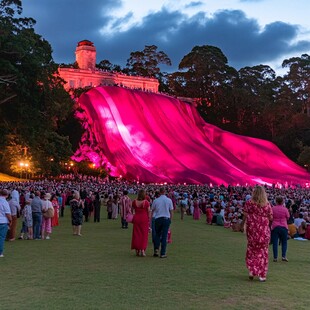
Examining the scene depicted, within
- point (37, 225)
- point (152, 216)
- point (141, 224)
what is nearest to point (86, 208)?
point (37, 225)

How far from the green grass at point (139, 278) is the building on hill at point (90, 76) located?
50.8 metres

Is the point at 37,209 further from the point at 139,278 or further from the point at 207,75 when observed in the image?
the point at 207,75

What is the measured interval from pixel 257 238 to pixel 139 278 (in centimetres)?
176

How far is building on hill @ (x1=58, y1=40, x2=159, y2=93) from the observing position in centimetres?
6125

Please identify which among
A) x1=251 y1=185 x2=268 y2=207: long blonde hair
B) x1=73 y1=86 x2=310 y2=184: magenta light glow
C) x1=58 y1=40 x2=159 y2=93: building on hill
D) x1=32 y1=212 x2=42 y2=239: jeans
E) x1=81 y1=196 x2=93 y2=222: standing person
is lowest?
x1=32 y1=212 x2=42 y2=239: jeans

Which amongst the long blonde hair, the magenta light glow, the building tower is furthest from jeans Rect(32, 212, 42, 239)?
the building tower

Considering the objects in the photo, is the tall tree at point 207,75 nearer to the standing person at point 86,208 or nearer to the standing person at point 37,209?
the standing person at point 86,208

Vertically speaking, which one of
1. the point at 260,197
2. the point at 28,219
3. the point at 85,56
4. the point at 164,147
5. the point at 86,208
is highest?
the point at 85,56

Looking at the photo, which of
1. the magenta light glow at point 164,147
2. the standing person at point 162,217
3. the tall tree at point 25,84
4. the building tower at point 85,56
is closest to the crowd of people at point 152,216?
the standing person at point 162,217

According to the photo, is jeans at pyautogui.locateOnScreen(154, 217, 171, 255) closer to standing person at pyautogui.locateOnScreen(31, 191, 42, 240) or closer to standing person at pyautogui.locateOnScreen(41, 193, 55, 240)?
standing person at pyautogui.locateOnScreen(31, 191, 42, 240)

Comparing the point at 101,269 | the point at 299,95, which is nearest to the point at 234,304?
the point at 101,269

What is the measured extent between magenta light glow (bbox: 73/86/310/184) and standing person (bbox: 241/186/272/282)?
110 ft

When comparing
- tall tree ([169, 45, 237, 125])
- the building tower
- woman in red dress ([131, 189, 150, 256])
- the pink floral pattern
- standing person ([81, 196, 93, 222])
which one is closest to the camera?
the pink floral pattern

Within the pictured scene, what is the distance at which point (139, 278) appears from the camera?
748cm
